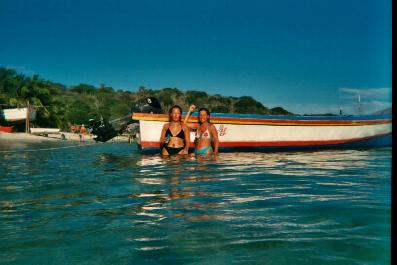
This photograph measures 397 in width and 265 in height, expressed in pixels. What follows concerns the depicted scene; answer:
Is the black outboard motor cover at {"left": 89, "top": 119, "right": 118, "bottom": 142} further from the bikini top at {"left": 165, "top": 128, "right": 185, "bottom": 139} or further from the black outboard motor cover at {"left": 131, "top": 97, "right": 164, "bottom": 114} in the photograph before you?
the bikini top at {"left": 165, "top": 128, "right": 185, "bottom": 139}

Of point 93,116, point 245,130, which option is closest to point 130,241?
point 245,130

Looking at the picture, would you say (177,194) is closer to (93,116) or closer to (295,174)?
(295,174)

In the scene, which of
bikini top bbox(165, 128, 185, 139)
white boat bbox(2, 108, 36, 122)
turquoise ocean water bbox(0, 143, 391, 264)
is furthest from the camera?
white boat bbox(2, 108, 36, 122)

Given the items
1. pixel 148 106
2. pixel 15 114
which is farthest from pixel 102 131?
pixel 15 114

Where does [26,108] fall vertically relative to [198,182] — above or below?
above

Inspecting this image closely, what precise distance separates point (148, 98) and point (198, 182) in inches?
370

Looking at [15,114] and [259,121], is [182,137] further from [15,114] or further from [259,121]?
[15,114]

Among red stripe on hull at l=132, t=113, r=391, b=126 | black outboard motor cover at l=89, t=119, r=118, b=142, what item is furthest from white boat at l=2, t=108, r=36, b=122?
red stripe on hull at l=132, t=113, r=391, b=126

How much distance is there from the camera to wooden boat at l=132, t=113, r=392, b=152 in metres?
13.7

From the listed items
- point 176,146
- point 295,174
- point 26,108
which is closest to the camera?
point 295,174

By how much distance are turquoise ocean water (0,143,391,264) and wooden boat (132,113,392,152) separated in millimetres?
7840

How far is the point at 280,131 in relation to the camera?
1490 centimetres

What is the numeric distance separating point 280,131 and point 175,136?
5108mm

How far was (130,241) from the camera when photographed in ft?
9.16
